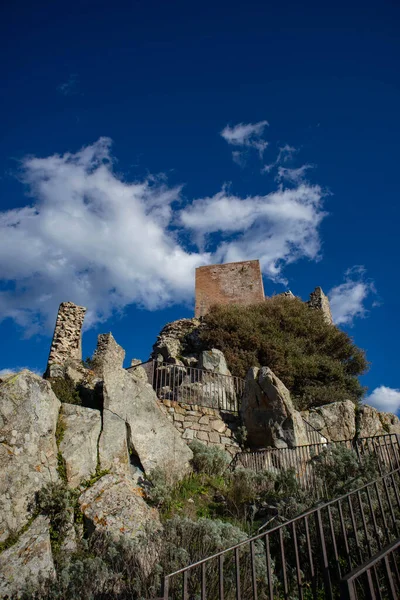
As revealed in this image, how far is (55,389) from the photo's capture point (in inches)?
335

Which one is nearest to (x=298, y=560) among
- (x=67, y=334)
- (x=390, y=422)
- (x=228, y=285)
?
(x=390, y=422)

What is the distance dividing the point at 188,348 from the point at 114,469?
11.3 metres

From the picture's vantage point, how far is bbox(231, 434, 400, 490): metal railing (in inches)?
294

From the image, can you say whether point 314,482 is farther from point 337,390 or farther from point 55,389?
point 337,390

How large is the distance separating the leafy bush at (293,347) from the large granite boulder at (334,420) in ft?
4.70

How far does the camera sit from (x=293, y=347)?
610 inches

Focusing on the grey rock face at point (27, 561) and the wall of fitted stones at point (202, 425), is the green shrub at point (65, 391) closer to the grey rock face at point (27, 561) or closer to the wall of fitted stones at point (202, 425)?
the wall of fitted stones at point (202, 425)

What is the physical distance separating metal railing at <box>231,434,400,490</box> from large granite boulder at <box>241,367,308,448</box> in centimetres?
57

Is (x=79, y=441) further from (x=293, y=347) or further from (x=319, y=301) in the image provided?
(x=319, y=301)

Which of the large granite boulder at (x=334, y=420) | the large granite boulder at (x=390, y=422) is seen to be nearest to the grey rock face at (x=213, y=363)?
the large granite boulder at (x=334, y=420)

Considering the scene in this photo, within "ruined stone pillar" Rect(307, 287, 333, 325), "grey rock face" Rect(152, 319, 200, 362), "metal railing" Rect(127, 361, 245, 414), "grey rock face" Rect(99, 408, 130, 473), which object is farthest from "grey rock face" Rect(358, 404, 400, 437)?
"ruined stone pillar" Rect(307, 287, 333, 325)

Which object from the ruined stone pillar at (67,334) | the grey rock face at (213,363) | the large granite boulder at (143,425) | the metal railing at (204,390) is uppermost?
the ruined stone pillar at (67,334)

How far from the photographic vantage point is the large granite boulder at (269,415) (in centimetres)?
948

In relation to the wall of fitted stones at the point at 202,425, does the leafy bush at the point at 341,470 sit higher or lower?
lower
